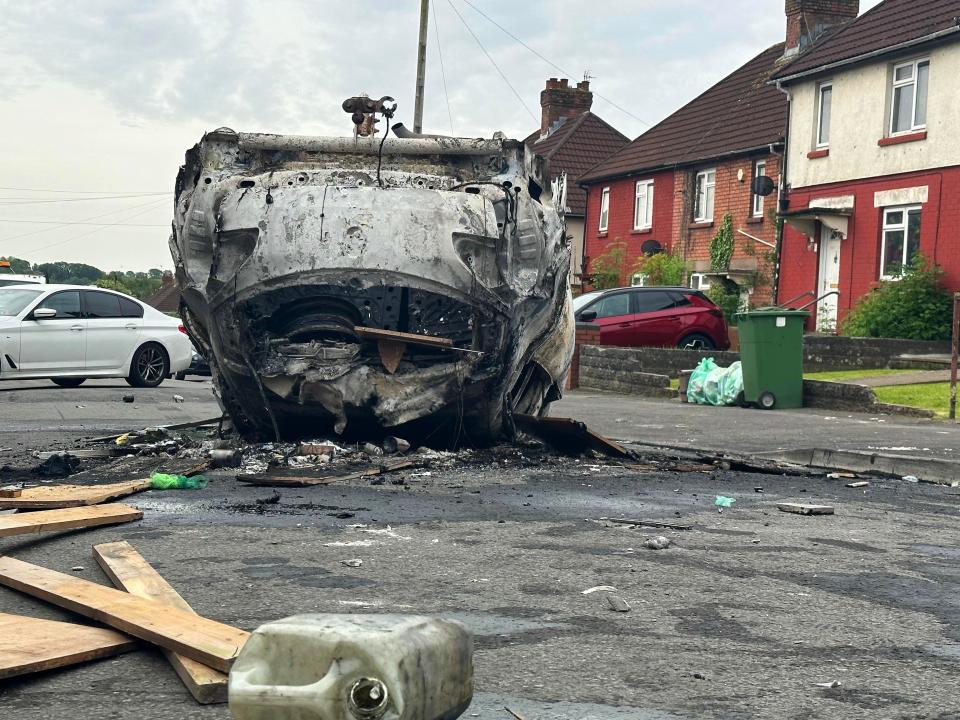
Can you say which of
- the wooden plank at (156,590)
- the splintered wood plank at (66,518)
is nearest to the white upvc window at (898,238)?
the splintered wood plank at (66,518)

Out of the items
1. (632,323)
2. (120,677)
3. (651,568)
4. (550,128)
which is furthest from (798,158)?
(120,677)

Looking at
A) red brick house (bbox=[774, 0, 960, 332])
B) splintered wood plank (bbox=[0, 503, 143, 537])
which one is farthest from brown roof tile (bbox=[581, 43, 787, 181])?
splintered wood plank (bbox=[0, 503, 143, 537])

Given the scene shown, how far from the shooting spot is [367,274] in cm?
843

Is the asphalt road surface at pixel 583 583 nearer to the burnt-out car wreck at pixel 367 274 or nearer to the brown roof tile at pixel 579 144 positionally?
the burnt-out car wreck at pixel 367 274

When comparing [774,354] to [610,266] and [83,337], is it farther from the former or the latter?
[610,266]

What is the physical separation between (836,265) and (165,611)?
25277 mm

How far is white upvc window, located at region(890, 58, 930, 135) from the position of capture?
83.0 ft

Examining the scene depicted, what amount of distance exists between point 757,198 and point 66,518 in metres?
27.4

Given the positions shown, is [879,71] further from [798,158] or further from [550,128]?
[550,128]

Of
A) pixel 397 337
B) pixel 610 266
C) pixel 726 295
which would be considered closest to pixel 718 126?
pixel 610 266

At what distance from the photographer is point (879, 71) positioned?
2620 centimetres

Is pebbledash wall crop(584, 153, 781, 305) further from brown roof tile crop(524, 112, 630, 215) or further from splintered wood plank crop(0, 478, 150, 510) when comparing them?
splintered wood plank crop(0, 478, 150, 510)

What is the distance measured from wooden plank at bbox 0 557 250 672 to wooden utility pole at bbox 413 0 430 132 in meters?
27.0

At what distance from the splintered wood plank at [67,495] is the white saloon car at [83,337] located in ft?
33.4
